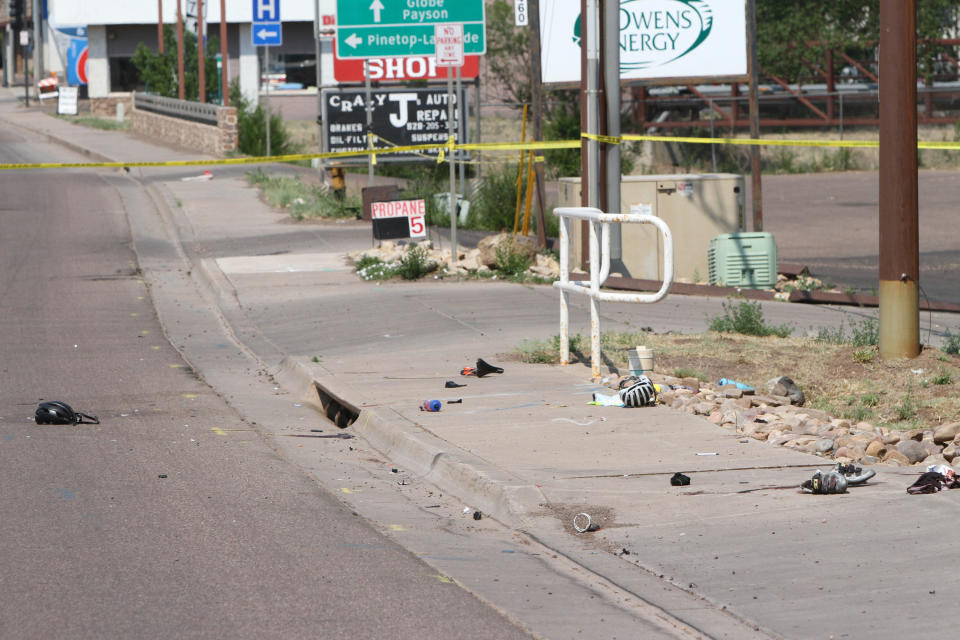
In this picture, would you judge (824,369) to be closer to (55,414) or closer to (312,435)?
(312,435)

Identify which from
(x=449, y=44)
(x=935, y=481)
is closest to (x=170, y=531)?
(x=935, y=481)

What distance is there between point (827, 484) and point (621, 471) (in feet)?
3.90

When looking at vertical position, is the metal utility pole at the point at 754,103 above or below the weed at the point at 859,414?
above

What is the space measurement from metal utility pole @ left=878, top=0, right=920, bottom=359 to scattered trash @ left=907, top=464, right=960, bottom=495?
339 centimetres

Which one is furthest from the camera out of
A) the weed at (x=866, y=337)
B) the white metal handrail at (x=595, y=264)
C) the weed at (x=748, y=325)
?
the weed at (x=748, y=325)

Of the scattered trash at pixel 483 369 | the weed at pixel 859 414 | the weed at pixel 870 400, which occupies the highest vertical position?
the scattered trash at pixel 483 369

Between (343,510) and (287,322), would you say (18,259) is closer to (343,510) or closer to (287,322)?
(287,322)

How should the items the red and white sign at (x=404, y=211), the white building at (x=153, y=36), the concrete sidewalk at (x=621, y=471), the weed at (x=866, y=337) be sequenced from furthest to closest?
1. the white building at (x=153, y=36)
2. the red and white sign at (x=404, y=211)
3. the weed at (x=866, y=337)
4. the concrete sidewalk at (x=621, y=471)

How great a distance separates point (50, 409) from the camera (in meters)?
9.35

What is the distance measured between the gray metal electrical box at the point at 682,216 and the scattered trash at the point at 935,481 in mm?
9840

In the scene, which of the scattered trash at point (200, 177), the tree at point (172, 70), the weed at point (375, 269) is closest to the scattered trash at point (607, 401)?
the weed at point (375, 269)

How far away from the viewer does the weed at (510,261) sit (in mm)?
16391

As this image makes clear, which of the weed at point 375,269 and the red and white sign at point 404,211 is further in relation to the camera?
the red and white sign at point 404,211

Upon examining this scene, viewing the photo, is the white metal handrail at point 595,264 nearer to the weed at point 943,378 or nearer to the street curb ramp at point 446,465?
the street curb ramp at point 446,465
